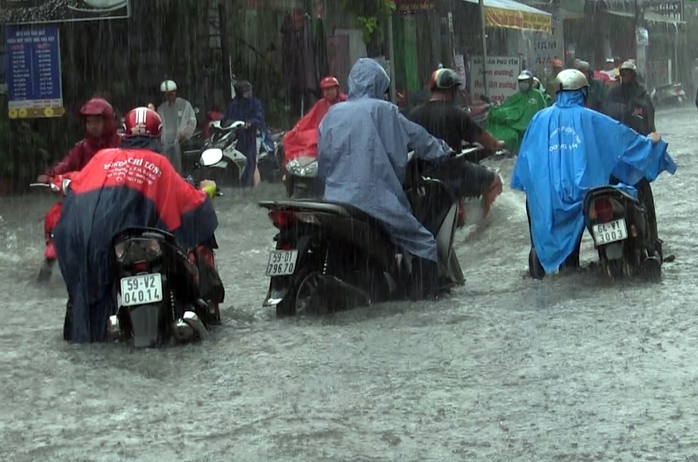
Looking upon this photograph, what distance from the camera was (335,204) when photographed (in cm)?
866

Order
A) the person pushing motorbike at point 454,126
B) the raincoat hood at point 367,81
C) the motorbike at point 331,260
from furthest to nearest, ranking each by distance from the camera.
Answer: the person pushing motorbike at point 454,126 → the raincoat hood at point 367,81 → the motorbike at point 331,260

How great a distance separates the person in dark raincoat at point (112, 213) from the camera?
803 cm

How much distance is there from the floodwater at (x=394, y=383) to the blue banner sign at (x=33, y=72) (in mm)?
8209

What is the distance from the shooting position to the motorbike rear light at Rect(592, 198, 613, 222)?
31.2 ft

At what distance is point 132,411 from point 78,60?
574 inches

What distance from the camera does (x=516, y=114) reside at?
2186 centimetres

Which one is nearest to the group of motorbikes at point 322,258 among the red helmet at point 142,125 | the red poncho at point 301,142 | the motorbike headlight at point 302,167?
the red helmet at point 142,125

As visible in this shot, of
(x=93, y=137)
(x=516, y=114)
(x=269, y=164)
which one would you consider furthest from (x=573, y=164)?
(x=516, y=114)

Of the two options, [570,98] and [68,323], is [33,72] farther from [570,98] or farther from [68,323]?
[68,323]

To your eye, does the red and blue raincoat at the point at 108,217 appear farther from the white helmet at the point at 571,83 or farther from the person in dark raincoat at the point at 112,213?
the white helmet at the point at 571,83

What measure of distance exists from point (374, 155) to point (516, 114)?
1310 centimetres

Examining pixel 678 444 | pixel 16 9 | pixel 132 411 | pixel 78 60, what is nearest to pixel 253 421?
pixel 132 411

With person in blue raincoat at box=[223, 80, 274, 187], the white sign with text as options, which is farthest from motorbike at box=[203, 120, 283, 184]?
the white sign with text

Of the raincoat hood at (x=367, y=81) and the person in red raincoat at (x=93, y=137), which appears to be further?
the person in red raincoat at (x=93, y=137)
